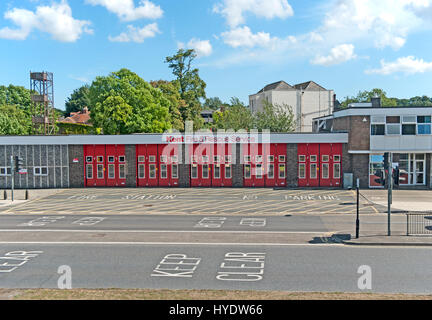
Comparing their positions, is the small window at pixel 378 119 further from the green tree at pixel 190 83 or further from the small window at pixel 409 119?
the green tree at pixel 190 83

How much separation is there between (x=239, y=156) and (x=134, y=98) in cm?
2381

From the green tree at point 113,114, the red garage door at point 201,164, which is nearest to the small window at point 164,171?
the red garage door at point 201,164

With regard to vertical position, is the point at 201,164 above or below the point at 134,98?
below

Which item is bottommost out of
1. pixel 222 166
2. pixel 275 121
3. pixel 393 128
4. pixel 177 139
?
pixel 222 166

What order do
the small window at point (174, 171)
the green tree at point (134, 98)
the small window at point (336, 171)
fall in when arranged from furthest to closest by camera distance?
the green tree at point (134, 98) < the small window at point (174, 171) < the small window at point (336, 171)

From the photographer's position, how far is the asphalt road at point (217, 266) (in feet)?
42.6

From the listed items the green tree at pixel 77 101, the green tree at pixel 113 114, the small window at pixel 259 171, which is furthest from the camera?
the green tree at pixel 77 101

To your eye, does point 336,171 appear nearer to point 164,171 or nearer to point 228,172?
point 228,172

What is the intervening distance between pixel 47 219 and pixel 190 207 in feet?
30.8

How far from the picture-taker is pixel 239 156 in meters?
38.9

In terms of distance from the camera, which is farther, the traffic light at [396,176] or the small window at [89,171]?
the small window at [89,171]

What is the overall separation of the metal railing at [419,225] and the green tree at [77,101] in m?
125

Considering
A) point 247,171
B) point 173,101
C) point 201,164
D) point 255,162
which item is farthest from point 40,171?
point 173,101
